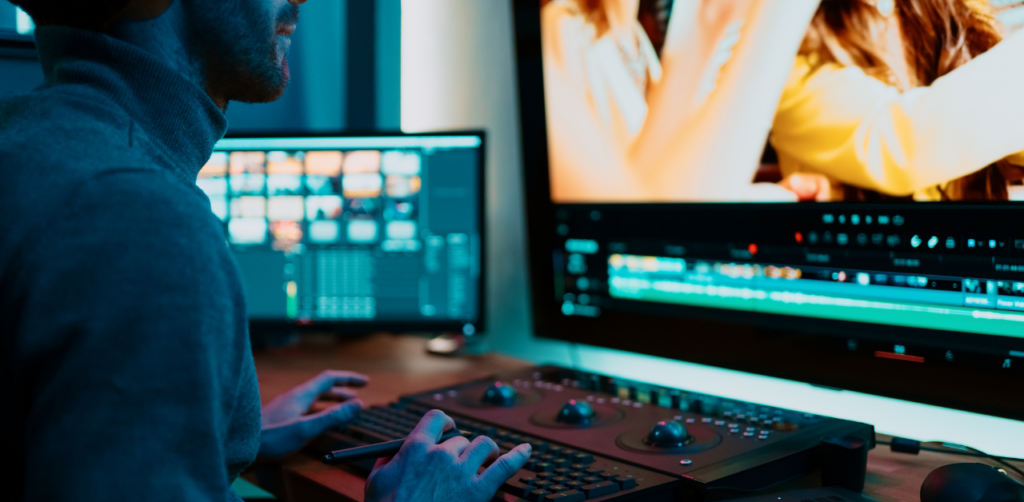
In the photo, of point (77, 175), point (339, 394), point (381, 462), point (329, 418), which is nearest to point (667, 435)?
point (381, 462)

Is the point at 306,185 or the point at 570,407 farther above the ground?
the point at 306,185

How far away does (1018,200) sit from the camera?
0.91m

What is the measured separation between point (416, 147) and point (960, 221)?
3.24 feet

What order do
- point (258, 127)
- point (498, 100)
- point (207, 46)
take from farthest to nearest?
point (258, 127) < point (498, 100) < point (207, 46)

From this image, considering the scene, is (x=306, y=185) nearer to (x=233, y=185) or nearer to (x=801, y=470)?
(x=233, y=185)

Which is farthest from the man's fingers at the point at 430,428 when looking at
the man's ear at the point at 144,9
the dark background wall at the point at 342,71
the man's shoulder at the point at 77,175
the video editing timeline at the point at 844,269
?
the dark background wall at the point at 342,71

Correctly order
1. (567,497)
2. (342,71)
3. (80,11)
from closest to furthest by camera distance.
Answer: (80,11) < (567,497) < (342,71)

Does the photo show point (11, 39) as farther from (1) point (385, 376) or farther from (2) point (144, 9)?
(1) point (385, 376)

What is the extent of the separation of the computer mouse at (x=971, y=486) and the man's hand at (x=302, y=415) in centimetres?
71

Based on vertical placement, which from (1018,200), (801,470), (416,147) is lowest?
(801,470)

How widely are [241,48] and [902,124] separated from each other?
2.73 ft

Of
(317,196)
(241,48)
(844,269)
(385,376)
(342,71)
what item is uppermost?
(342,71)

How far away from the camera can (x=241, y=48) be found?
0.74 meters

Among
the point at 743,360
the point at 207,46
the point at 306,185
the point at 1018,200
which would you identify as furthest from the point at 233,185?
the point at 1018,200
